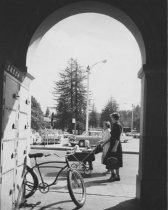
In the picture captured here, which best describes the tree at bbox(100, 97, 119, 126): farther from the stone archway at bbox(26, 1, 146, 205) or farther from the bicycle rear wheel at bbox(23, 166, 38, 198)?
the bicycle rear wheel at bbox(23, 166, 38, 198)

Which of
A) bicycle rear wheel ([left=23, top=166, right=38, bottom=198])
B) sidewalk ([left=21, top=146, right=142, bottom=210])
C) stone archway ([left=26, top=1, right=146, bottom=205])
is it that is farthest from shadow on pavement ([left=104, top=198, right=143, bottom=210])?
bicycle rear wheel ([left=23, top=166, right=38, bottom=198])

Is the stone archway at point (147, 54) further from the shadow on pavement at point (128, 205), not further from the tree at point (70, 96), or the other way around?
the tree at point (70, 96)

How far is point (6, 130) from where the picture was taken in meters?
4.88

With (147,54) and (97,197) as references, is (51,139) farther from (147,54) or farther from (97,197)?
(147,54)

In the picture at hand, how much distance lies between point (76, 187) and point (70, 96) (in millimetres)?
51055

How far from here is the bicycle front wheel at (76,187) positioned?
5785mm

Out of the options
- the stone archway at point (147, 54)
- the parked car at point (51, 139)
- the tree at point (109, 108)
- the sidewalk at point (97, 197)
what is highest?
the tree at point (109, 108)

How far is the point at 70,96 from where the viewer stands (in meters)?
57.1

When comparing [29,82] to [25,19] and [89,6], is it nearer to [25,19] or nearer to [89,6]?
[25,19]

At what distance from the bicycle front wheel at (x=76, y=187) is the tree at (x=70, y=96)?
46.6 metres

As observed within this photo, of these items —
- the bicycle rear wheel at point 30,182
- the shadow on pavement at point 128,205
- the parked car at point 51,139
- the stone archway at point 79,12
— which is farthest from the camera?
the parked car at point 51,139

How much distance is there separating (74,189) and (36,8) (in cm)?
354

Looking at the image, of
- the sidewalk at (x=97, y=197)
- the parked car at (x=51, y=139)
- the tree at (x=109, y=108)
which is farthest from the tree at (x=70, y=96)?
the sidewalk at (x=97, y=197)

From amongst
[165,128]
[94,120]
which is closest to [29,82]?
[165,128]
